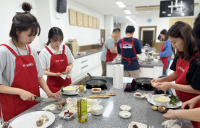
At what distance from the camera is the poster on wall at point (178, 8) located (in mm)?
4379

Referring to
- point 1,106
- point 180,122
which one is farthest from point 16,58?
point 180,122

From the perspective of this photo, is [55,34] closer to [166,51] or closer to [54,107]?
[54,107]

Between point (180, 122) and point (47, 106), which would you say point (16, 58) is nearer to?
point (47, 106)

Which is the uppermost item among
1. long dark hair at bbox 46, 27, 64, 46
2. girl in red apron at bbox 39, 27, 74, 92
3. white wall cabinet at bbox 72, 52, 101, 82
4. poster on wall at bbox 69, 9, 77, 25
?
poster on wall at bbox 69, 9, 77, 25

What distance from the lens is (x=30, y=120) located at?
3.42ft

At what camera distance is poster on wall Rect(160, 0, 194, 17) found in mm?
4379

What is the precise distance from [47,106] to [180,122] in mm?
1080

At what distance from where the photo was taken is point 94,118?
3.56 ft

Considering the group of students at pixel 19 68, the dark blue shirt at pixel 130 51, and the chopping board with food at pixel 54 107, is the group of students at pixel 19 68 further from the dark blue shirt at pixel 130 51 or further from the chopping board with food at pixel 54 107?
the dark blue shirt at pixel 130 51

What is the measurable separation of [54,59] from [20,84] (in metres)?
0.76

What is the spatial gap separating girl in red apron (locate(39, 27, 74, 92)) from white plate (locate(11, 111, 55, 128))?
84 cm

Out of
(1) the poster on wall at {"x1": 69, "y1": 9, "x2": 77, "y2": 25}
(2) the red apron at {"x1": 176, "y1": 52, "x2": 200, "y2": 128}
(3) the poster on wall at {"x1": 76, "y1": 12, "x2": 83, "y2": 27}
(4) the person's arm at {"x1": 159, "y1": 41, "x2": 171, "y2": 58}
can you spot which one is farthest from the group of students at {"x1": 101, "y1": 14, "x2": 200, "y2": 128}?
(3) the poster on wall at {"x1": 76, "y1": 12, "x2": 83, "y2": 27}

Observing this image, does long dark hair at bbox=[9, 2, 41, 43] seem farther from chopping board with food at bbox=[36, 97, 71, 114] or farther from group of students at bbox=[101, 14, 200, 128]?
group of students at bbox=[101, 14, 200, 128]

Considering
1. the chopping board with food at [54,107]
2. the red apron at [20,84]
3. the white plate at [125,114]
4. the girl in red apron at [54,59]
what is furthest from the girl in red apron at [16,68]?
the white plate at [125,114]
